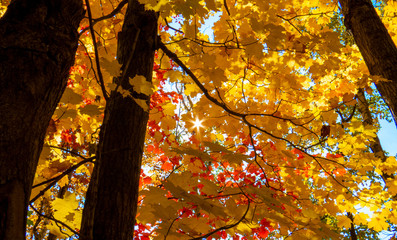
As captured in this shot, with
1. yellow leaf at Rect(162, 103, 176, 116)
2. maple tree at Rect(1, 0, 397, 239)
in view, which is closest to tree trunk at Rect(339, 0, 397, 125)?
maple tree at Rect(1, 0, 397, 239)

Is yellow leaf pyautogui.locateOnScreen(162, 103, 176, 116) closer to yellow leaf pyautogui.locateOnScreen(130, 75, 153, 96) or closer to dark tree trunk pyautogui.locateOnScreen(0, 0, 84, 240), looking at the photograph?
yellow leaf pyautogui.locateOnScreen(130, 75, 153, 96)

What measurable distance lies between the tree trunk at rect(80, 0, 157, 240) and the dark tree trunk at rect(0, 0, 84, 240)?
0.27 meters

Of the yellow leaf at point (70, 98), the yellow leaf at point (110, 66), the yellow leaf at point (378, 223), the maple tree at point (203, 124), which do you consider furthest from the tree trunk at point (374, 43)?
the yellow leaf at point (70, 98)

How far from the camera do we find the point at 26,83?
645mm

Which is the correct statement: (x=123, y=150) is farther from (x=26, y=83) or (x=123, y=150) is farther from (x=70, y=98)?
(x=26, y=83)

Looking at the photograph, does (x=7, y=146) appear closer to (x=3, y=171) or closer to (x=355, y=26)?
(x=3, y=171)

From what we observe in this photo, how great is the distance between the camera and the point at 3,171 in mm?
540

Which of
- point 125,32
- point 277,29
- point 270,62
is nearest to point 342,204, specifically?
point 270,62

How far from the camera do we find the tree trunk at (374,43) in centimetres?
234

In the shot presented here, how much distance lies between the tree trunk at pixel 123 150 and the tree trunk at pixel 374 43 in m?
2.15

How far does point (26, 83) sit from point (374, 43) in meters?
2.96

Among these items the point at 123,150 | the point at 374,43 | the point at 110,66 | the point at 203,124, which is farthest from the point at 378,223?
the point at 110,66

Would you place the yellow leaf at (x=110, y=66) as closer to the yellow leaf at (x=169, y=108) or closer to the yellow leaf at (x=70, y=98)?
the yellow leaf at (x=70, y=98)

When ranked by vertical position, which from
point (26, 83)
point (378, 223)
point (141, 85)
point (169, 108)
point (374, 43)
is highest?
point (374, 43)
